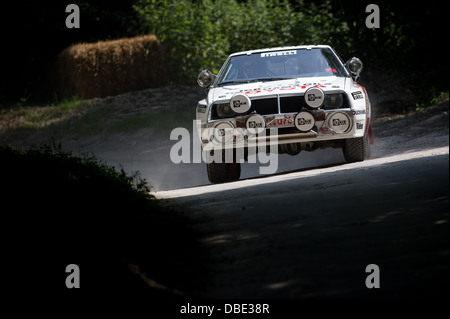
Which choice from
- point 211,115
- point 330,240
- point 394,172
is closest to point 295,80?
point 211,115

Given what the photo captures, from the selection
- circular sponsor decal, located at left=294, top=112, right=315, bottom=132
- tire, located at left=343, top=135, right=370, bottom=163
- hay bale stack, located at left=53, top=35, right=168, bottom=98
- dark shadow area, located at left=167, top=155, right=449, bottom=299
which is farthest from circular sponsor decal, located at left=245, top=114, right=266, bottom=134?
hay bale stack, located at left=53, top=35, right=168, bottom=98

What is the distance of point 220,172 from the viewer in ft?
36.1

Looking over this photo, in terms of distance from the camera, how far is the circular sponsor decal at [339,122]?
1004cm

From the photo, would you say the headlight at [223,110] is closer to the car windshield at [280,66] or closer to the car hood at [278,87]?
the car hood at [278,87]

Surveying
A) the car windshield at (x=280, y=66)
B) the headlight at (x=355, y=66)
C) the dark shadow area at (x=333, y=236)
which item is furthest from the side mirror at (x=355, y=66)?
the dark shadow area at (x=333, y=236)

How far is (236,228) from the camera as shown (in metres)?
6.72

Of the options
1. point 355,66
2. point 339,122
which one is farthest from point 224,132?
point 355,66

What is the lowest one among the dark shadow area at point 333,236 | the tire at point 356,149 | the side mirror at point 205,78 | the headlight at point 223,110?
the tire at point 356,149

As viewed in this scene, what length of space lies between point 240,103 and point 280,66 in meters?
1.61

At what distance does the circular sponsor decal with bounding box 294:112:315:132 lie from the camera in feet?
32.6

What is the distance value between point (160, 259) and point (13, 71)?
2158 centimetres

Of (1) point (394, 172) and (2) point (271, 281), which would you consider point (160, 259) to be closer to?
(2) point (271, 281)

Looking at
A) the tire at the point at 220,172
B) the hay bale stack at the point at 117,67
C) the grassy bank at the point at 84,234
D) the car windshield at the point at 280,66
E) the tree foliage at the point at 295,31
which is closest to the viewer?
the grassy bank at the point at 84,234

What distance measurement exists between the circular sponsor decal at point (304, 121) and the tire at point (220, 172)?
1.45m
